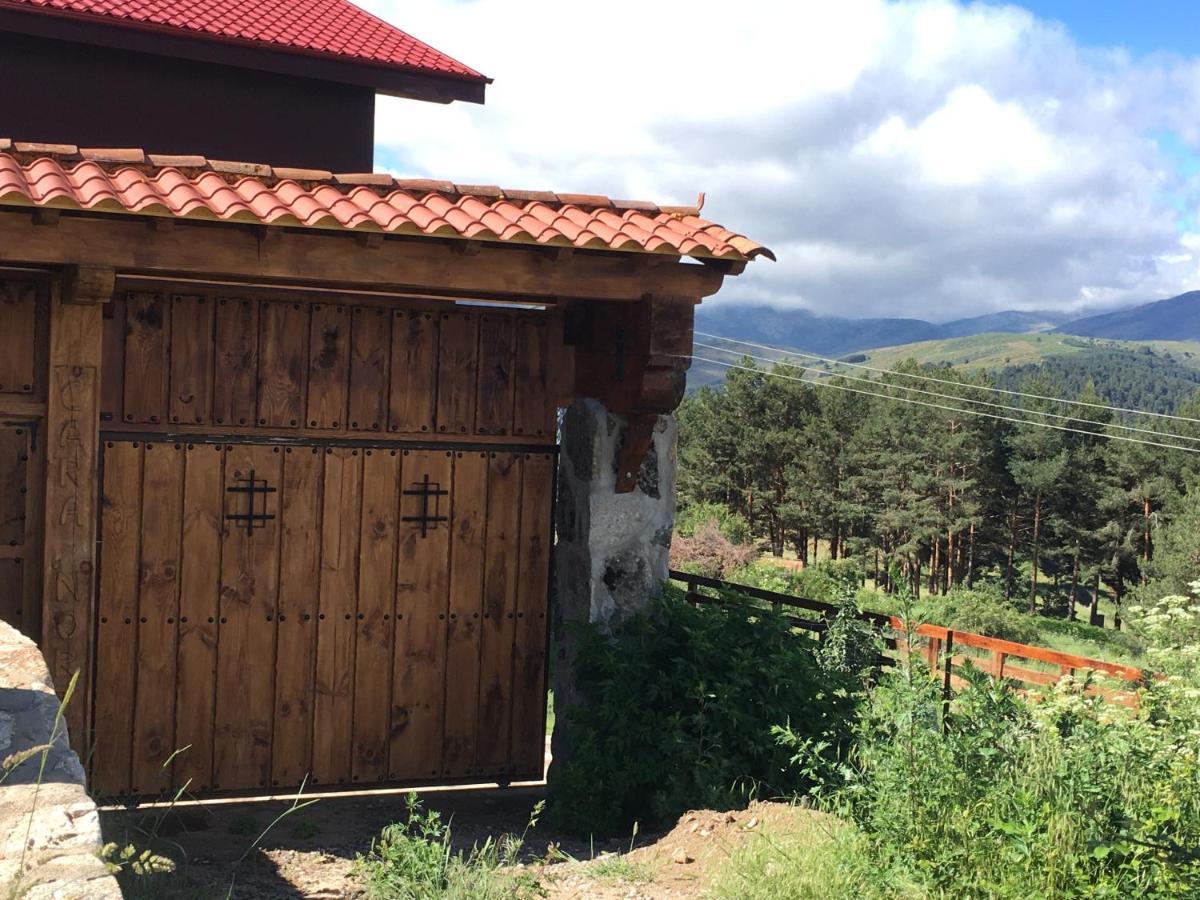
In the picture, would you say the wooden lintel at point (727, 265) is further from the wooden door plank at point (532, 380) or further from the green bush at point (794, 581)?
the green bush at point (794, 581)

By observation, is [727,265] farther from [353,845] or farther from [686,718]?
[353,845]

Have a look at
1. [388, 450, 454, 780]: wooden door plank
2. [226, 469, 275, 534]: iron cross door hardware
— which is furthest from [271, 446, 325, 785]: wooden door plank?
[388, 450, 454, 780]: wooden door plank

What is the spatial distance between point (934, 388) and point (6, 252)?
47.9 m

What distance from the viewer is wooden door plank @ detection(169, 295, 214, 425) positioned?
19.0ft

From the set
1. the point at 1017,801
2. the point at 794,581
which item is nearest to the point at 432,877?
the point at 1017,801

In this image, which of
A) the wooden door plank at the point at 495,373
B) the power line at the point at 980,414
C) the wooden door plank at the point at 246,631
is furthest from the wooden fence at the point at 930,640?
the power line at the point at 980,414

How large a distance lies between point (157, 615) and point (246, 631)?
0.43 m

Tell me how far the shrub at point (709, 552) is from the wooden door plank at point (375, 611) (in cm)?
1780

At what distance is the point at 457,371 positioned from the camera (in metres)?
6.32

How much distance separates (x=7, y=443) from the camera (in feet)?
17.6

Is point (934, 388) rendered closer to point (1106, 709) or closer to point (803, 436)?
point (803, 436)

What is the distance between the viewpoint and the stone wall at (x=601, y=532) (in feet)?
20.5

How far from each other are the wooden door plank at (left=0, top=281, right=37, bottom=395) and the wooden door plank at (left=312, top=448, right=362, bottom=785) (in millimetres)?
1445

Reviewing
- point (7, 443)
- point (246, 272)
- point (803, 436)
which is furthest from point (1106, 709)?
point (803, 436)
